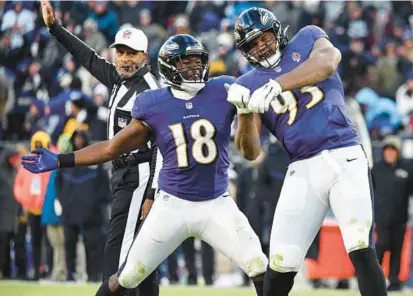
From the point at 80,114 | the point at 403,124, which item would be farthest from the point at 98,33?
the point at 403,124

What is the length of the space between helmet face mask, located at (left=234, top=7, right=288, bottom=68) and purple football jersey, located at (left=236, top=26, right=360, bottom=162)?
75 mm

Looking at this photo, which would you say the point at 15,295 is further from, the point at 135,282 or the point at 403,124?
the point at 403,124

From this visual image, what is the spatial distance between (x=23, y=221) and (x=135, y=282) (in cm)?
661

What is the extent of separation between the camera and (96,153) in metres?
6.47

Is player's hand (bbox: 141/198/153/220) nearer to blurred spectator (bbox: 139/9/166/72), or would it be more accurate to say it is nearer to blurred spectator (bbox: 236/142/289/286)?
blurred spectator (bbox: 236/142/289/286)

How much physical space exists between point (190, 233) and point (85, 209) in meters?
5.71

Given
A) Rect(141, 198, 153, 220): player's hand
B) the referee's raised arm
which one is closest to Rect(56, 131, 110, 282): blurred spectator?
the referee's raised arm

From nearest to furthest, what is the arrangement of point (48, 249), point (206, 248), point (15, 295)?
point (15, 295) → point (206, 248) → point (48, 249)

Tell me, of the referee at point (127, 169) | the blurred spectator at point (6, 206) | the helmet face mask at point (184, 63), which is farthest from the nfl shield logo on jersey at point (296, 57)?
the blurred spectator at point (6, 206)

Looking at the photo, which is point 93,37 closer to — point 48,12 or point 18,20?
point 18,20

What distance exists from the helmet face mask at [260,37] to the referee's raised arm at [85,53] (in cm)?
162

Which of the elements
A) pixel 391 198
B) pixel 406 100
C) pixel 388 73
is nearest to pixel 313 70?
pixel 391 198

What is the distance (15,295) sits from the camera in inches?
396

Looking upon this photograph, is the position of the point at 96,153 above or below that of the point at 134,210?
above
